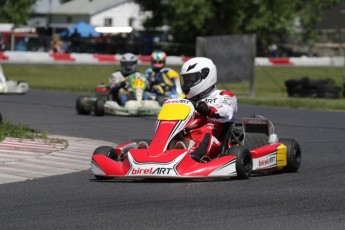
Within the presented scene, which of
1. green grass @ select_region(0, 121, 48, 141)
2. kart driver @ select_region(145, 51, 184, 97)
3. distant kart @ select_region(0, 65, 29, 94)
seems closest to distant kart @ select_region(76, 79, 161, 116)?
kart driver @ select_region(145, 51, 184, 97)

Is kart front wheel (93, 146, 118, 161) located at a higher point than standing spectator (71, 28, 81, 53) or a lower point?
higher

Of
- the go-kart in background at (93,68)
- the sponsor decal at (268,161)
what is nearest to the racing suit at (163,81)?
the sponsor decal at (268,161)

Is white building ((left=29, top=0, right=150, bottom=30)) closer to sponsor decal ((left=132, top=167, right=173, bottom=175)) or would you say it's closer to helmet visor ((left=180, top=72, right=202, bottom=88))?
helmet visor ((left=180, top=72, right=202, bottom=88))

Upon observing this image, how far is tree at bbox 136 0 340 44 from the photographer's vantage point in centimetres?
5443

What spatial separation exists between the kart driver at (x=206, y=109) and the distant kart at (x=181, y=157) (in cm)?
8

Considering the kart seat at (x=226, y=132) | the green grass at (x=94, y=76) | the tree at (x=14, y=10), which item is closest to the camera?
the kart seat at (x=226, y=132)

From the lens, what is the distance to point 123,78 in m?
19.9

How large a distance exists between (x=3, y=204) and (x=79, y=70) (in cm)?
3436

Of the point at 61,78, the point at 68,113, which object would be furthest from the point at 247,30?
the point at 68,113

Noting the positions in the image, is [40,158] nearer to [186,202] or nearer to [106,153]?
[106,153]

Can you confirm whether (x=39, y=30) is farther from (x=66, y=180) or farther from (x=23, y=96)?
(x=66, y=180)

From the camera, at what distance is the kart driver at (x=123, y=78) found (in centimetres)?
1972

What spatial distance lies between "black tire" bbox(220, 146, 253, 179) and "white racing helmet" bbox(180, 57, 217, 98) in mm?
882

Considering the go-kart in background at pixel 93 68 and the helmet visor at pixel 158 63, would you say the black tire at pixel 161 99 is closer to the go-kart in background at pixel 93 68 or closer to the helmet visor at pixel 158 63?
the helmet visor at pixel 158 63
